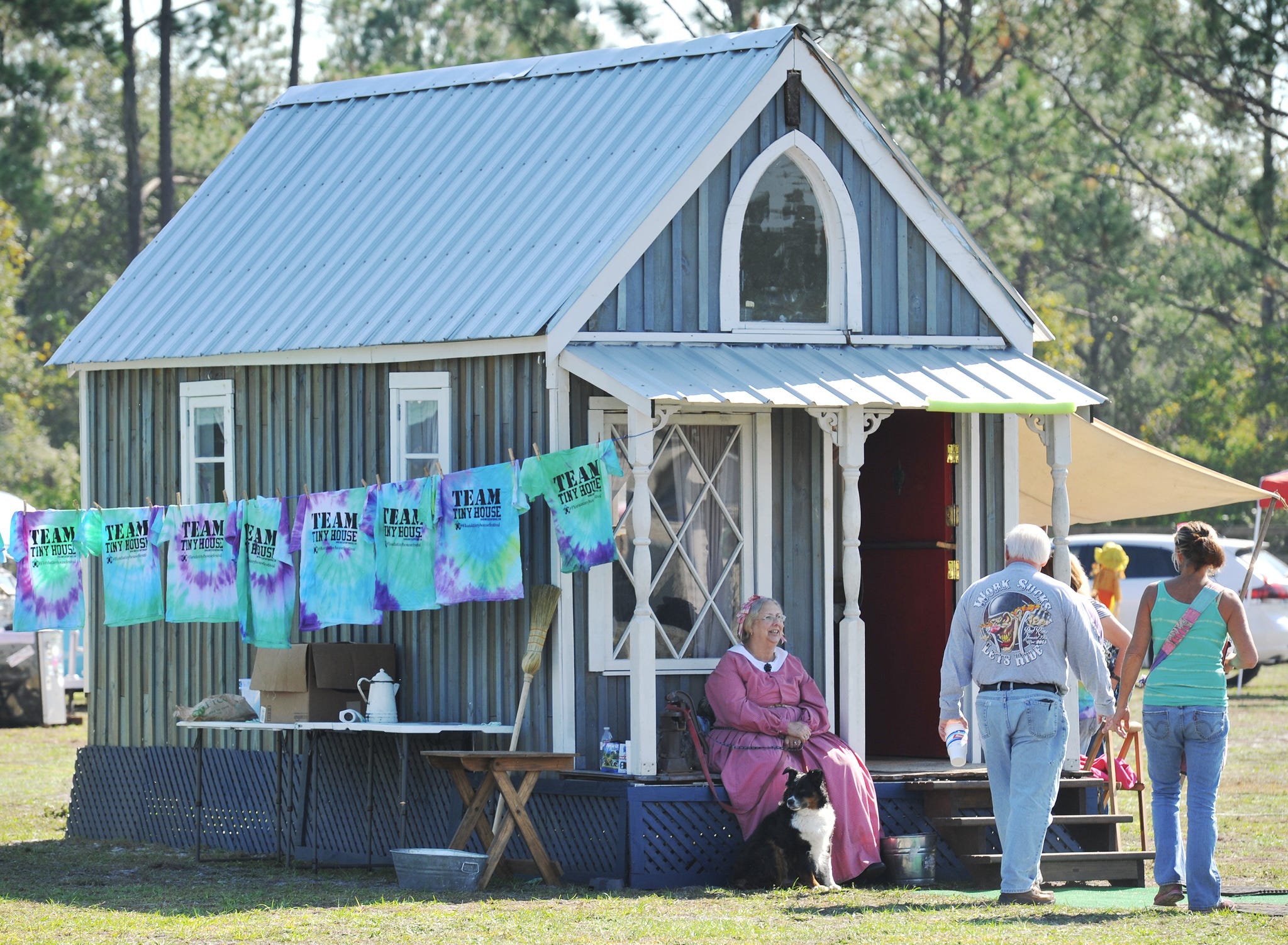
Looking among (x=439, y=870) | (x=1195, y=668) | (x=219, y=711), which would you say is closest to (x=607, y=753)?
(x=439, y=870)

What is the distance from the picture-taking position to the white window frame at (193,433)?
47.6ft

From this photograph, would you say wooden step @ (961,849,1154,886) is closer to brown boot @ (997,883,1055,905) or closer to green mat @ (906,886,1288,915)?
green mat @ (906,886,1288,915)

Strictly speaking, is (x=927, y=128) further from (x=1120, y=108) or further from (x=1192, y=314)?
(x=1192, y=314)

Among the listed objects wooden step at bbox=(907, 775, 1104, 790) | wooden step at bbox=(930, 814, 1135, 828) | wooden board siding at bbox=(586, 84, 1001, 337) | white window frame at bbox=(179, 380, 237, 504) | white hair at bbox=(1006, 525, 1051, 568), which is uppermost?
wooden board siding at bbox=(586, 84, 1001, 337)

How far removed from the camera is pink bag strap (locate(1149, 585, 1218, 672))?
34.4ft

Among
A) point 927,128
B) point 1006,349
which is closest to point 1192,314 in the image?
point 927,128

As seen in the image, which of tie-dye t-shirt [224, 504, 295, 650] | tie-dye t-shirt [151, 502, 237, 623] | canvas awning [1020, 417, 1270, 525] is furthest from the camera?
canvas awning [1020, 417, 1270, 525]

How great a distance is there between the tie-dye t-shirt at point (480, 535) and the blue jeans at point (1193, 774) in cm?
361

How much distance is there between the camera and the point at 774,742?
12023mm

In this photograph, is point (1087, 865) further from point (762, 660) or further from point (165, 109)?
point (165, 109)

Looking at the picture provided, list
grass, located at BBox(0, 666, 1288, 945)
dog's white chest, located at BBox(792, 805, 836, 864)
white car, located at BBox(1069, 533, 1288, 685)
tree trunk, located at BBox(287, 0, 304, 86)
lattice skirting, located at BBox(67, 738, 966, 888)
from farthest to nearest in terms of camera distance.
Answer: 1. tree trunk, located at BBox(287, 0, 304, 86)
2. white car, located at BBox(1069, 533, 1288, 685)
3. lattice skirting, located at BBox(67, 738, 966, 888)
4. dog's white chest, located at BBox(792, 805, 836, 864)
5. grass, located at BBox(0, 666, 1288, 945)

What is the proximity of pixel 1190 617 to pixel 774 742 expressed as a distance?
2551 mm

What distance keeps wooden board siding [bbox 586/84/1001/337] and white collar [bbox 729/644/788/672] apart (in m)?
1.93

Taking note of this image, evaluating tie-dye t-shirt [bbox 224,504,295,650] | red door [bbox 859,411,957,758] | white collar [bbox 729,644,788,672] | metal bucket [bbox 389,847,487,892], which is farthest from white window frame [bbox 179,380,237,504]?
red door [bbox 859,411,957,758]
